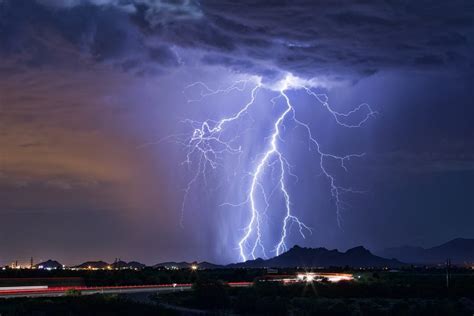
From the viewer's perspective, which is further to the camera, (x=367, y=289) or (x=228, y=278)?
(x=228, y=278)

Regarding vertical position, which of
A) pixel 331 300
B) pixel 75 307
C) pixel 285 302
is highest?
pixel 75 307

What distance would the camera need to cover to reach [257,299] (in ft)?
143

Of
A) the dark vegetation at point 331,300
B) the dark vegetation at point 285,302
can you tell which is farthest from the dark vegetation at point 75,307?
the dark vegetation at point 331,300

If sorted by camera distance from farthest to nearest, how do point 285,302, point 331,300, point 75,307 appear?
point 331,300
point 285,302
point 75,307

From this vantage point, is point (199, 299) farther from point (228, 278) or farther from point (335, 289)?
point (228, 278)

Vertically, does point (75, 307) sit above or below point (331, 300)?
above

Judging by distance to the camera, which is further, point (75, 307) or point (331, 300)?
point (331, 300)

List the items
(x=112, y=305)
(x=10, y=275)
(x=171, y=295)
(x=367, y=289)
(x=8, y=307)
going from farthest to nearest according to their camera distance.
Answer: (x=10, y=275), (x=367, y=289), (x=171, y=295), (x=112, y=305), (x=8, y=307)

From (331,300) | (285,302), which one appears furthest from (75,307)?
(331,300)

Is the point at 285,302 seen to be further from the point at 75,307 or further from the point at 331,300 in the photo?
the point at 75,307

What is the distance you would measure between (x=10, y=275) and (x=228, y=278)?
26.2m

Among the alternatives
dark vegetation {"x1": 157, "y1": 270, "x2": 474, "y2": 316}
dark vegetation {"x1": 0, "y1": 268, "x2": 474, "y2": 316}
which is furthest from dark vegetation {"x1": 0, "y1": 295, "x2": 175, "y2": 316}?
dark vegetation {"x1": 157, "y1": 270, "x2": 474, "y2": 316}

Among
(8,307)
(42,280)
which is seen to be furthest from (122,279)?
(8,307)

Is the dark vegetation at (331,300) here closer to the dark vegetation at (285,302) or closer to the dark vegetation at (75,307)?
the dark vegetation at (285,302)
